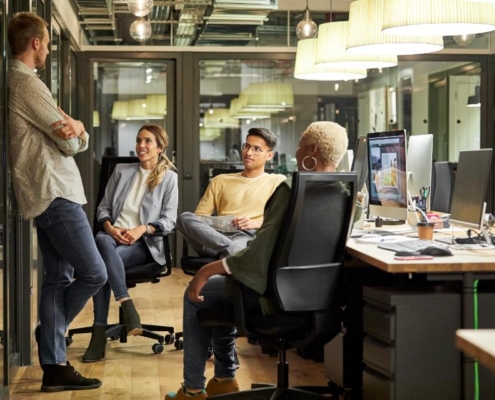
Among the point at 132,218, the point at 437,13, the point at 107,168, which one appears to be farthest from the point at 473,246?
the point at 107,168

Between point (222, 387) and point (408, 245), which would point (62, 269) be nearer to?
point (222, 387)

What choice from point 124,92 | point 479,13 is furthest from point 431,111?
point 479,13

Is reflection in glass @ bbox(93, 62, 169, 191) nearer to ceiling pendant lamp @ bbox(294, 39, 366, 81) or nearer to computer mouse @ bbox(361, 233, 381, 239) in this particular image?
ceiling pendant lamp @ bbox(294, 39, 366, 81)

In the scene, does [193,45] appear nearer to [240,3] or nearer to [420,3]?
[240,3]

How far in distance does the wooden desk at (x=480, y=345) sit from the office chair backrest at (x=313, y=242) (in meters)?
1.87

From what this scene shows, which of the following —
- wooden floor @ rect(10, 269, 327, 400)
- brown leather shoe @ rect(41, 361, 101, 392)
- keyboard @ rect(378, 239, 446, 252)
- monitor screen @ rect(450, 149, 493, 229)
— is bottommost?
wooden floor @ rect(10, 269, 327, 400)

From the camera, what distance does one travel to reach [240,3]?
322 inches

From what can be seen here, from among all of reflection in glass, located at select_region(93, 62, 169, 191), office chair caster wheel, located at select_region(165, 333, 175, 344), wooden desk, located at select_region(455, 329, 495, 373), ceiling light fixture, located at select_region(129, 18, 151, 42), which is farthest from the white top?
reflection in glass, located at select_region(93, 62, 169, 191)

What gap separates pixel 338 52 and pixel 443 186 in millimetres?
1272

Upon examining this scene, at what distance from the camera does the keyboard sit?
3734 mm

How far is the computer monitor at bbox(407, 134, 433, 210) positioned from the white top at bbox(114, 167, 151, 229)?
1.56 meters

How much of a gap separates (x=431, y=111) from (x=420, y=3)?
6.58 m

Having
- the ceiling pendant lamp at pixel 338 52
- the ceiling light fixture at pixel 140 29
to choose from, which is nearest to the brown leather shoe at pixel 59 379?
the ceiling pendant lamp at pixel 338 52

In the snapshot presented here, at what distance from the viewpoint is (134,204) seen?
224 inches
